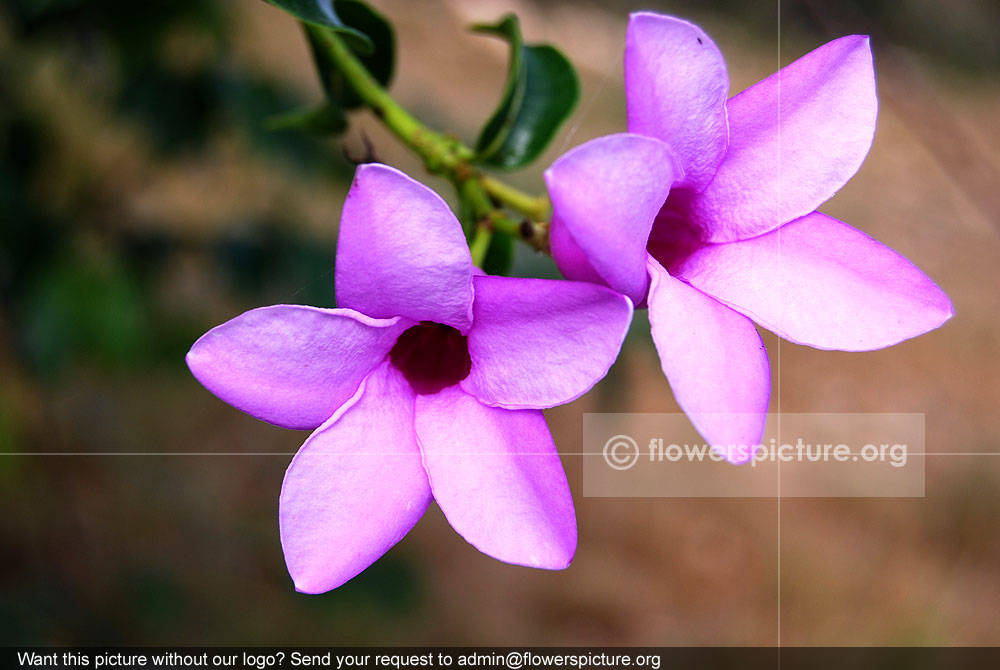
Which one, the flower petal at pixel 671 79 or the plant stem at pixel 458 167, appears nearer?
the flower petal at pixel 671 79

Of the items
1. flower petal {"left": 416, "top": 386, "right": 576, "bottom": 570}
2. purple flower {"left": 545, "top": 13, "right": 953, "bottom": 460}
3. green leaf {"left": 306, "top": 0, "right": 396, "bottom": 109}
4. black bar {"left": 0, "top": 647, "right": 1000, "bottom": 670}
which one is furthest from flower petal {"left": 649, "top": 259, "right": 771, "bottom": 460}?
black bar {"left": 0, "top": 647, "right": 1000, "bottom": 670}

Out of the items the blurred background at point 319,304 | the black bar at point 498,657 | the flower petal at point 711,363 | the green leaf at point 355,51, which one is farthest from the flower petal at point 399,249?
the black bar at point 498,657

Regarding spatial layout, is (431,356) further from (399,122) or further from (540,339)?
(399,122)

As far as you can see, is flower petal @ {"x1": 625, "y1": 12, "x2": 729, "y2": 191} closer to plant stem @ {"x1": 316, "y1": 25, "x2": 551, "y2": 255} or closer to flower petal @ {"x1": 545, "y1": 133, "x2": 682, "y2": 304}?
flower petal @ {"x1": 545, "y1": 133, "x2": 682, "y2": 304}

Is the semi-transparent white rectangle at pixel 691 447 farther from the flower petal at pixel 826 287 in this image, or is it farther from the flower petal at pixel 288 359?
the flower petal at pixel 288 359

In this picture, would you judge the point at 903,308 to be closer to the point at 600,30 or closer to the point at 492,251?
the point at 492,251

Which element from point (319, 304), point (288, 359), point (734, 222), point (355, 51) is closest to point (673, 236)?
point (734, 222)
